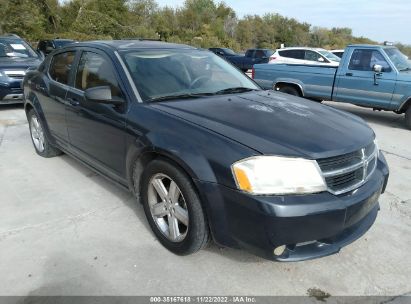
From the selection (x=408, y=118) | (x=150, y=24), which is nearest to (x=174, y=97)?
(x=408, y=118)

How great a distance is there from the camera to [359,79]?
8.36 metres

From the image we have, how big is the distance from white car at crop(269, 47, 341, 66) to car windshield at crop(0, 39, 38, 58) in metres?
8.70

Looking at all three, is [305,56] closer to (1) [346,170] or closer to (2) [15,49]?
(2) [15,49]

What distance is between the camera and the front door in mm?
3427

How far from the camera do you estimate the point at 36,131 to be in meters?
5.50

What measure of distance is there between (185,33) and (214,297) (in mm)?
→ 50078

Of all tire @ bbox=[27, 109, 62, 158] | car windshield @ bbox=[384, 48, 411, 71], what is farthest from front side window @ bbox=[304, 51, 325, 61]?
tire @ bbox=[27, 109, 62, 158]

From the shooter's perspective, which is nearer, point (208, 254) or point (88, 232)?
point (208, 254)

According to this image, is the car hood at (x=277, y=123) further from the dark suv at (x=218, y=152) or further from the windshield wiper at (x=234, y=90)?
the windshield wiper at (x=234, y=90)

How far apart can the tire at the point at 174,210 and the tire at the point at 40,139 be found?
8.53 feet

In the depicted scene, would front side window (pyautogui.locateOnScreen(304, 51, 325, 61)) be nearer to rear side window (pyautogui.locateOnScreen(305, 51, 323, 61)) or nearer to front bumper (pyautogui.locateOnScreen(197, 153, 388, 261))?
rear side window (pyautogui.locateOnScreen(305, 51, 323, 61))

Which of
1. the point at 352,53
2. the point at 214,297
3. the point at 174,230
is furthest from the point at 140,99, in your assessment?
the point at 352,53

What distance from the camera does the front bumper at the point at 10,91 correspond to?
8430 millimetres

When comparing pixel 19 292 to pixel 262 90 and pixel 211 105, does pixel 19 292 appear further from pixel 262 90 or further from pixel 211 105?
pixel 262 90
